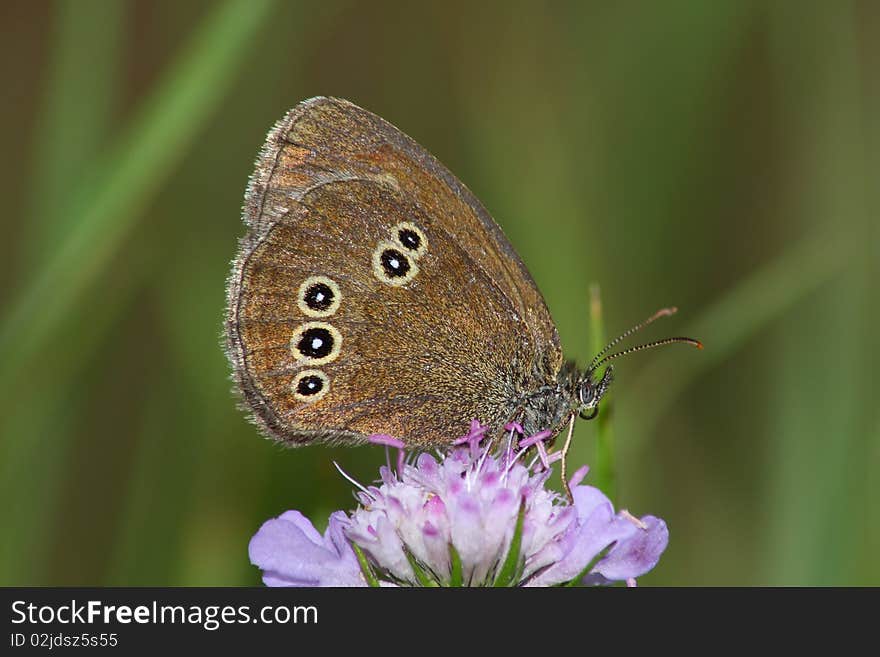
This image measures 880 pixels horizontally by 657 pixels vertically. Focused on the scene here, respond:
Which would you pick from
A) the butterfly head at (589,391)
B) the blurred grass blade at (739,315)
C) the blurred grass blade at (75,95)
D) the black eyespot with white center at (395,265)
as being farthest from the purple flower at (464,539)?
the blurred grass blade at (75,95)

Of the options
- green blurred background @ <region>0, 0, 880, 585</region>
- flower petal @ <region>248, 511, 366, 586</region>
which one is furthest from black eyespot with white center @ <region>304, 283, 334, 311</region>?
flower petal @ <region>248, 511, 366, 586</region>

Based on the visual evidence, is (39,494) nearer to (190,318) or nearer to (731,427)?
(190,318)

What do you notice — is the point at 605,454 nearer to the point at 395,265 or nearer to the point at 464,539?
the point at 464,539

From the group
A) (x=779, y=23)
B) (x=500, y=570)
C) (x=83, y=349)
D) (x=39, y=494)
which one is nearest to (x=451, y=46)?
(x=779, y=23)

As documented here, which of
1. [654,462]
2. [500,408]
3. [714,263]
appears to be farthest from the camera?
[714,263]

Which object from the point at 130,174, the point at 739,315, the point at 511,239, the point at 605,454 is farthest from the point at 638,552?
the point at 511,239

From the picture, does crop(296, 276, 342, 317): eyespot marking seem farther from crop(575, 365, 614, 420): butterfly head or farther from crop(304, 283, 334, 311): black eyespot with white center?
crop(575, 365, 614, 420): butterfly head

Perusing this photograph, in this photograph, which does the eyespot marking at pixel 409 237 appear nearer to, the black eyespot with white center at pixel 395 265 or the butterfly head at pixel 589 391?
the black eyespot with white center at pixel 395 265
